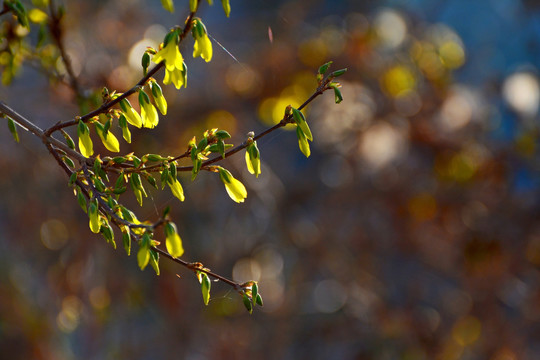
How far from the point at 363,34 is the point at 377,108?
0.59m

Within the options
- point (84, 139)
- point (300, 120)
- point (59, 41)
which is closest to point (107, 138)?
point (84, 139)

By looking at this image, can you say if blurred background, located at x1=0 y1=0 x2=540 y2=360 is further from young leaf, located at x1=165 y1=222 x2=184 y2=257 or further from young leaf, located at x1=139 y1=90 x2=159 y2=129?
young leaf, located at x1=165 y1=222 x2=184 y2=257

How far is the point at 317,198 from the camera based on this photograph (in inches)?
202

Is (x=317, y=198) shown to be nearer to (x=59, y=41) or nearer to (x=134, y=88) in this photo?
(x=59, y=41)

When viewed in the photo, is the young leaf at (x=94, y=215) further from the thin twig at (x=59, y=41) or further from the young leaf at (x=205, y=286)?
the thin twig at (x=59, y=41)

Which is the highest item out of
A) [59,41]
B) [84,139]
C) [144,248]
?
[59,41]

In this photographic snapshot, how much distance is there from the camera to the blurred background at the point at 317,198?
4.30m

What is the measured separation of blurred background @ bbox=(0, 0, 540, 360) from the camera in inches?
169

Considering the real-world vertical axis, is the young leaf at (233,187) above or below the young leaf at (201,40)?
below

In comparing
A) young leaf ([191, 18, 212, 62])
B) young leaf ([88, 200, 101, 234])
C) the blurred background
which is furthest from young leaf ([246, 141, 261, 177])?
the blurred background

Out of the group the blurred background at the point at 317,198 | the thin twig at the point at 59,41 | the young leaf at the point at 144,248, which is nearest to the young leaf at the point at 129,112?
the young leaf at the point at 144,248

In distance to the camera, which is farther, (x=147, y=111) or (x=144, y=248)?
(x=147, y=111)

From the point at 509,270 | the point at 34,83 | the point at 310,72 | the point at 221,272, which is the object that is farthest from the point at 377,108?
the point at 34,83

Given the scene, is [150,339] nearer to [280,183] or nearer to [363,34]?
[280,183]
